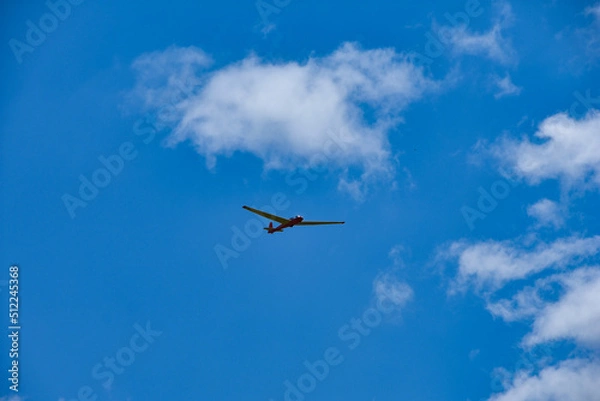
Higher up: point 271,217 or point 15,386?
point 271,217

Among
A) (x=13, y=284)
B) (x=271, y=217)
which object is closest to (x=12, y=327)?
(x=13, y=284)

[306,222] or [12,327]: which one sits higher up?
[306,222]

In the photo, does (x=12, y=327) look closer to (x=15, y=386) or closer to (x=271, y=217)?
(x=15, y=386)

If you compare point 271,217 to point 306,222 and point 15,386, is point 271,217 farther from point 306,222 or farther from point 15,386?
point 15,386

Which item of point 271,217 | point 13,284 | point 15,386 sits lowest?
point 15,386

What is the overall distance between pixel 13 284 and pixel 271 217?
51.8 m

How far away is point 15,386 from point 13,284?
19.3 metres

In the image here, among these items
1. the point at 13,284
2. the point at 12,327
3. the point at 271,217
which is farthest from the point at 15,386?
the point at 271,217

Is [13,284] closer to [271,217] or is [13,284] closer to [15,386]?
[15,386]

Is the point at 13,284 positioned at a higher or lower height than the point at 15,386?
higher

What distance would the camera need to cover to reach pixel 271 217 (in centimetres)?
13375

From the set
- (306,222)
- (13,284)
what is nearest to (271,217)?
(306,222)

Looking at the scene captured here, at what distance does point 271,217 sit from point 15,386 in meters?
56.3

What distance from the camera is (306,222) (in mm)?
134875
